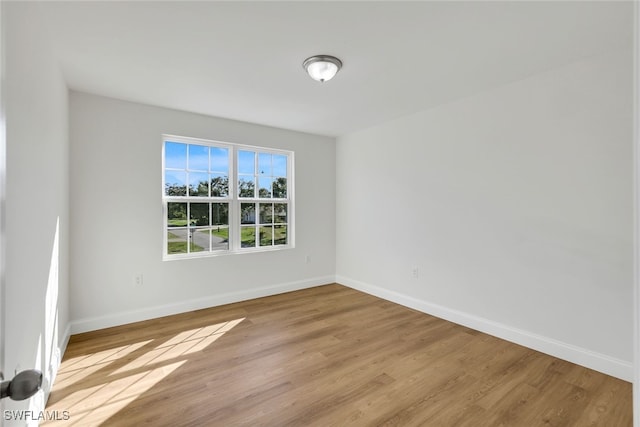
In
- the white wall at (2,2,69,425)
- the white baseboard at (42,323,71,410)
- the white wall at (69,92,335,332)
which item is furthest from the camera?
the white wall at (69,92,335,332)

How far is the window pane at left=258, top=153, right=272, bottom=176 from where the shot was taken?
4.44m

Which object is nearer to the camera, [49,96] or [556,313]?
[49,96]

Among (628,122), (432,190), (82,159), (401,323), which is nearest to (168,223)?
(82,159)

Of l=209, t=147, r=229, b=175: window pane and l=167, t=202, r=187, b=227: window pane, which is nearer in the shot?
l=167, t=202, r=187, b=227: window pane

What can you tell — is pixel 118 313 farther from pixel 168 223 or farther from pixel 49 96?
pixel 49 96

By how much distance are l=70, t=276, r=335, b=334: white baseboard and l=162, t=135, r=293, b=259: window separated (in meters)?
0.59

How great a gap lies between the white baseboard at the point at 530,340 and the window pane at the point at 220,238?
2375 mm

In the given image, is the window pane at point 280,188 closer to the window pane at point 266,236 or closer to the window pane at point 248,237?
the window pane at point 266,236

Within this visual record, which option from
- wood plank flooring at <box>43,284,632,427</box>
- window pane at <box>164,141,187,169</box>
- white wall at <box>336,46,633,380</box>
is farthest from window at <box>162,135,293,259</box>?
white wall at <box>336,46,633,380</box>

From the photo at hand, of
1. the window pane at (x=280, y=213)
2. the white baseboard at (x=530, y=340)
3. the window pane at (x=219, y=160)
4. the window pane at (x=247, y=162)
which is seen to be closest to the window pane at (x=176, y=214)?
the window pane at (x=219, y=160)

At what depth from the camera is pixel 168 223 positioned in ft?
12.0

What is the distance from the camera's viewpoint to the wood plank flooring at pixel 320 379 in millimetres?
1875

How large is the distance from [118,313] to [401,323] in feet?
10.4

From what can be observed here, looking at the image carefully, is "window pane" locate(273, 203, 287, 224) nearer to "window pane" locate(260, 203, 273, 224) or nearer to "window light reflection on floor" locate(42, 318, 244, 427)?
"window pane" locate(260, 203, 273, 224)
